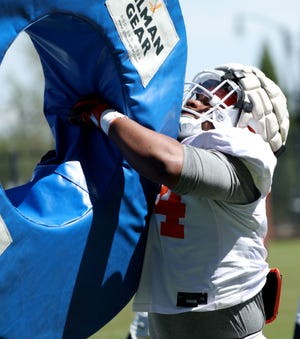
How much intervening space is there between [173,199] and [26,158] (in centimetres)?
A: 1326

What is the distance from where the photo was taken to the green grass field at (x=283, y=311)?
6.62 meters

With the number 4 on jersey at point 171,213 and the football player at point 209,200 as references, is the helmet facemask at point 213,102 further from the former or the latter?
the number 4 on jersey at point 171,213

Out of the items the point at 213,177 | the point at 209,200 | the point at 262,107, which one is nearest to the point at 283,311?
the point at 262,107

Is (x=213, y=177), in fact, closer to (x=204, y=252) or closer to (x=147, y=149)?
(x=147, y=149)

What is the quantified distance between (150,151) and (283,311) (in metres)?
5.01

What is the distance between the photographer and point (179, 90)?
3.37 meters

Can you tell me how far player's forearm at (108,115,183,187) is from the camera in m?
2.95

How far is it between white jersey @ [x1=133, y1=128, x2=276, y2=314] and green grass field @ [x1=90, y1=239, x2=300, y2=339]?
3218 millimetres

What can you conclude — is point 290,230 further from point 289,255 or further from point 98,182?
point 98,182

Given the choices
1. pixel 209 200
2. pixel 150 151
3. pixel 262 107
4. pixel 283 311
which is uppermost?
pixel 150 151

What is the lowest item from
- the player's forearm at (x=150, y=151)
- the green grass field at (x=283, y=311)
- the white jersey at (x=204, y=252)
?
the green grass field at (x=283, y=311)

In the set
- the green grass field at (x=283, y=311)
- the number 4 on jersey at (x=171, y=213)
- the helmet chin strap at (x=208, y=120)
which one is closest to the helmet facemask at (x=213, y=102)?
the helmet chin strap at (x=208, y=120)

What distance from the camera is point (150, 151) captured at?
2953 millimetres

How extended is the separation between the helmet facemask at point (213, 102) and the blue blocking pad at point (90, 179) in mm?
62
